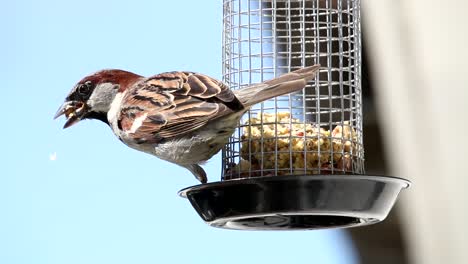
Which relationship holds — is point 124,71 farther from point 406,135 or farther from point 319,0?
point 406,135

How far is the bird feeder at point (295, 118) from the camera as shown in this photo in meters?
5.50

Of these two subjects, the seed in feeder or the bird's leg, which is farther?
the bird's leg

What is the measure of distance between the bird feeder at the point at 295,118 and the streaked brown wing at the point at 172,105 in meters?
0.31

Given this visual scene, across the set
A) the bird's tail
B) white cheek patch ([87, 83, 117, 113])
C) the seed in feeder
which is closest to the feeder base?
the seed in feeder

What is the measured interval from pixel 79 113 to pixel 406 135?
1.73m

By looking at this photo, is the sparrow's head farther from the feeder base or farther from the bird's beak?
the feeder base

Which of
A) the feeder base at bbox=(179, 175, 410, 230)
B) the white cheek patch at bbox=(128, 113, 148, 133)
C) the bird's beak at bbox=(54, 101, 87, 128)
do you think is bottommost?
the feeder base at bbox=(179, 175, 410, 230)

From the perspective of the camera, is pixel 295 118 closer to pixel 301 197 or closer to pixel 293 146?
pixel 293 146

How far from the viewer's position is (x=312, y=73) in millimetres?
5574

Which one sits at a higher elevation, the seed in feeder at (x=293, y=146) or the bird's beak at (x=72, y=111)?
the bird's beak at (x=72, y=111)

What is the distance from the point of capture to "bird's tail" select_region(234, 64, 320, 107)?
18.1 feet

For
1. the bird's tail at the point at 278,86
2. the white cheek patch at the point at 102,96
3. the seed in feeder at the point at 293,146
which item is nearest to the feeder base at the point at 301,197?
the seed in feeder at the point at 293,146

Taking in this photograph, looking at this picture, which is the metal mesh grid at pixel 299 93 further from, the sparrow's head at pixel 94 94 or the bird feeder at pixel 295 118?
the sparrow's head at pixel 94 94

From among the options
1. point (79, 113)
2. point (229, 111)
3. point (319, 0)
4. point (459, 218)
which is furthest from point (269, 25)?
point (459, 218)
